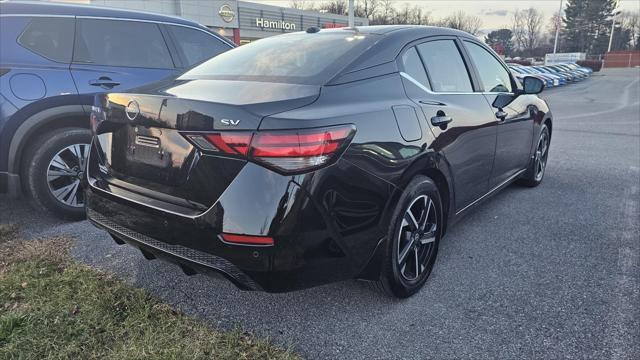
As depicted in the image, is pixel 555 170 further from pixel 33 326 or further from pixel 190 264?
pixel 33 326

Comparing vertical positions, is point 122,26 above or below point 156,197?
above

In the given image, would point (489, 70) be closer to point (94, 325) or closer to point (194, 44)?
point (194, 44)

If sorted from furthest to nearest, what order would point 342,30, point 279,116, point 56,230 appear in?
point 56,230
point 342,30
point 279,116

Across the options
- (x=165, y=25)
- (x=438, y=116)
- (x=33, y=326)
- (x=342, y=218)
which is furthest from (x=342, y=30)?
(x=33, y=326)

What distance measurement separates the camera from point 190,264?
91.0 inches

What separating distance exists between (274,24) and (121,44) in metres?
43.2

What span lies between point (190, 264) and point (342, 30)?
6.69 feet

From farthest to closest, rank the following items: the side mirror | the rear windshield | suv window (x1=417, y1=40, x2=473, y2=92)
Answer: the side mirror, suv window (x1=417, y1=40, x2=473, y2=92), the rear windshield

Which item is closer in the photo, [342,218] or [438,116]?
[342,218]

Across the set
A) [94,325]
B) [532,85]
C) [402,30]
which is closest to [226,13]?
[532,85]

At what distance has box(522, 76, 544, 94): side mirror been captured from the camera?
4.43m

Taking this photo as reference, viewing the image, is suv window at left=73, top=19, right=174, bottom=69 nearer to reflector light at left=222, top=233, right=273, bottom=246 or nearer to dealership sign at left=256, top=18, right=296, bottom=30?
reflector light at left=222, top=233, right=273, bottom=246

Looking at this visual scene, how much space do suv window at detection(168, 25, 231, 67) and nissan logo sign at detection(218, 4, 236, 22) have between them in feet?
119

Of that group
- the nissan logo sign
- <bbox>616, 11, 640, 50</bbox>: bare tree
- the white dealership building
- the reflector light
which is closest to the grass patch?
the reflector light
